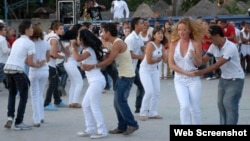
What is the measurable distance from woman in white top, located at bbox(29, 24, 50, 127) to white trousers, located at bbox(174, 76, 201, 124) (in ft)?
10.4

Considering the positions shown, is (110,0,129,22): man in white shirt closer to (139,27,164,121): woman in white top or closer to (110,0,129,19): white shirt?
(110,0,129,19): white shirt

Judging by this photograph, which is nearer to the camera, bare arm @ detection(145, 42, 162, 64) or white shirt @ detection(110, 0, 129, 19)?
bare arm @ detection(145, 42, 162, 64)

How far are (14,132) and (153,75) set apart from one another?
2.70 metres

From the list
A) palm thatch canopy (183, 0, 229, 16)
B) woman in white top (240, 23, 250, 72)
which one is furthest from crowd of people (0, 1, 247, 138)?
palm thatch canopy (183, 0, 229, 16)

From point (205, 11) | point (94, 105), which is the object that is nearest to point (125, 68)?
point (94, 105)

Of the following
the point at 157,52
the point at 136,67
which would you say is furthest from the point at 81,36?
the point at 136,67

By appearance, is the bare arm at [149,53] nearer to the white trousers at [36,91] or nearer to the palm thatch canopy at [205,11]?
the white trousers at [36,91]

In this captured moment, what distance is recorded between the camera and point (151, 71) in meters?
11.7

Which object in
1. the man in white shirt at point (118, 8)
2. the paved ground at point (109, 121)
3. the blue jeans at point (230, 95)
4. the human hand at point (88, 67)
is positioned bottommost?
the paved ground at point (109, 121)

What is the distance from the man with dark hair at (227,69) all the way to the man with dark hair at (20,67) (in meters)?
3.16

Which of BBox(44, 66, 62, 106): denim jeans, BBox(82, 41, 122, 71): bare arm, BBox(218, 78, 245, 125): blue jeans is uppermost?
BBox(82, 41, 122, 71): bare arm

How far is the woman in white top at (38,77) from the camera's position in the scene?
36.9ft

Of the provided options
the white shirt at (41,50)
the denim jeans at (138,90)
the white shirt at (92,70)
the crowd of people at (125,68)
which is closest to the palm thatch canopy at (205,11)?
the crowd of people at (125,68)

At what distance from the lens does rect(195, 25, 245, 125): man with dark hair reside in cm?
900
